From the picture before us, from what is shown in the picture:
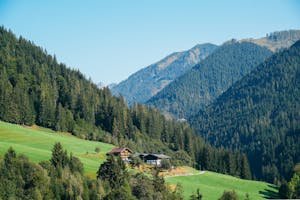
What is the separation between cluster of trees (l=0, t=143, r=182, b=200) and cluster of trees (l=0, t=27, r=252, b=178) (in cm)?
5810

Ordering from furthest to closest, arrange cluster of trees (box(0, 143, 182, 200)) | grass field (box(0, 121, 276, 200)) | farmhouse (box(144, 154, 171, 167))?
farmhouse (box(144, 154, 171, 167)), grass field (box(0, 121, 276, 200)), cluster of trees (box(0, 143, 182, 200))

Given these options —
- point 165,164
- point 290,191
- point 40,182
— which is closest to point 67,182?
point 40,182

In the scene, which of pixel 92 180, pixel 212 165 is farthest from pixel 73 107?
pixel 92 180

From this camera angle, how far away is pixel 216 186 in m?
122

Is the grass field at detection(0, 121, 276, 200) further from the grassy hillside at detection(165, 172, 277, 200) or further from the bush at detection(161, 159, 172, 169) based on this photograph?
the bush at detection(161, 159, 172, 169)

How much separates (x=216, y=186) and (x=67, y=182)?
49067 millimetres

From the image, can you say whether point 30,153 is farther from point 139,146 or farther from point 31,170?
point 139,146

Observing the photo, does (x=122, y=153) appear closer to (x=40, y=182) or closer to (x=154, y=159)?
(x=154, y=159)

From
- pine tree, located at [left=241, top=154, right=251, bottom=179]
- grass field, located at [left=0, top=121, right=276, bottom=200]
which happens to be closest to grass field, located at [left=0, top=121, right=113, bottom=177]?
grass field, located at [left=0, top=121, right=276, bottom=200]

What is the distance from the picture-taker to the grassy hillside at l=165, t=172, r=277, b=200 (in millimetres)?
109250

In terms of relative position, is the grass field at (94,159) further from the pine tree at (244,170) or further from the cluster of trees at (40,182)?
the pine tree at (244,170)

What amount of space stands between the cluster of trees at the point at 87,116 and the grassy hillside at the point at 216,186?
2066cm

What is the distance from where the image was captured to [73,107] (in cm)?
18512

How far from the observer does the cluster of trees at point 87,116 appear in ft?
531
